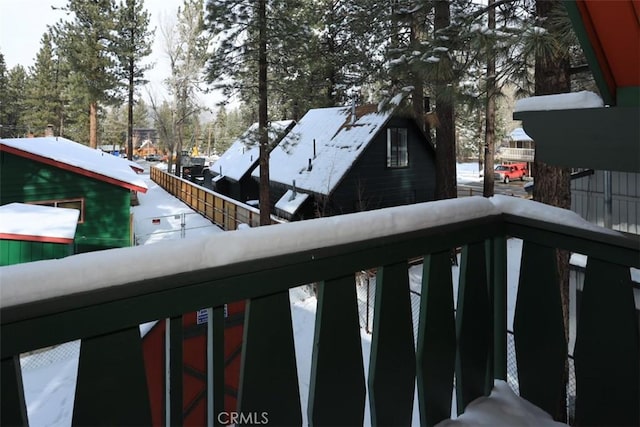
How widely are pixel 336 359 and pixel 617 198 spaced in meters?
5.99

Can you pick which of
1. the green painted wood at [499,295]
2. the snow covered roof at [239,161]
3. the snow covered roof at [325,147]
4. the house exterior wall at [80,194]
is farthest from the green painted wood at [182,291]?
the snow covered roof at [239,161]

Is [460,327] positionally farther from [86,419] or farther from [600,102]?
[86,419]

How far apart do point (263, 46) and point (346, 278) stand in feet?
28.5

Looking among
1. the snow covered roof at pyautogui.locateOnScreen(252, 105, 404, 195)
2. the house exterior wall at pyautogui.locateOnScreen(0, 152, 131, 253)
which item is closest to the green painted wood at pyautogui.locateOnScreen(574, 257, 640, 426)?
the snow covered roof at pyautogui.locateOnScreen(252, 105, 404, 195)

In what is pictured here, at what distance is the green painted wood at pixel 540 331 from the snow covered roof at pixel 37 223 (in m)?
6.90

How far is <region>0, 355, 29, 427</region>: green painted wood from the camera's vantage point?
61 centimetres

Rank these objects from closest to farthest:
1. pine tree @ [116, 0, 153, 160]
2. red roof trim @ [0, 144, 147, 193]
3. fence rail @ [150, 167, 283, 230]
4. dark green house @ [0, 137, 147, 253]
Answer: red roof trim @ [0, 144, 147, 193] → dark green house @ [0, 137, 147, 253] → fence rail @ [150, 167, 283, 230] → pine tree @ [116, 0, 153, 160]

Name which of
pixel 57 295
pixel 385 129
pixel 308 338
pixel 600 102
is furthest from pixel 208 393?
pixel 385 129

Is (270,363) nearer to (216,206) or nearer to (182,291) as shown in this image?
(182,291)

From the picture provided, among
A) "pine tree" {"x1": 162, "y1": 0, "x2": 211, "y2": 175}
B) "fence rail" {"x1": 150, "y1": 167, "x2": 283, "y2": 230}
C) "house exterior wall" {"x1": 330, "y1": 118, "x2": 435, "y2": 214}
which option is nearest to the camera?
"fence rail" {"x1": 150, "y1": 167, "x2": 283, "y2": 230}

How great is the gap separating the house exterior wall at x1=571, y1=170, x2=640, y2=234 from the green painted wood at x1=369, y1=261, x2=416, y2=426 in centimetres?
499

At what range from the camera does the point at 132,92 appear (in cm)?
2052

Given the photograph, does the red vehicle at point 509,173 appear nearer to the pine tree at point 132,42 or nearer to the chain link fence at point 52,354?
the pine tree at point 132,42

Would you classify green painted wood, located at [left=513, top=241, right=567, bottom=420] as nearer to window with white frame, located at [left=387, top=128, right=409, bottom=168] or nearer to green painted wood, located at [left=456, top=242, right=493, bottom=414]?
green painted wood, located at [left=456, top=242, right=493, bottom=414]
